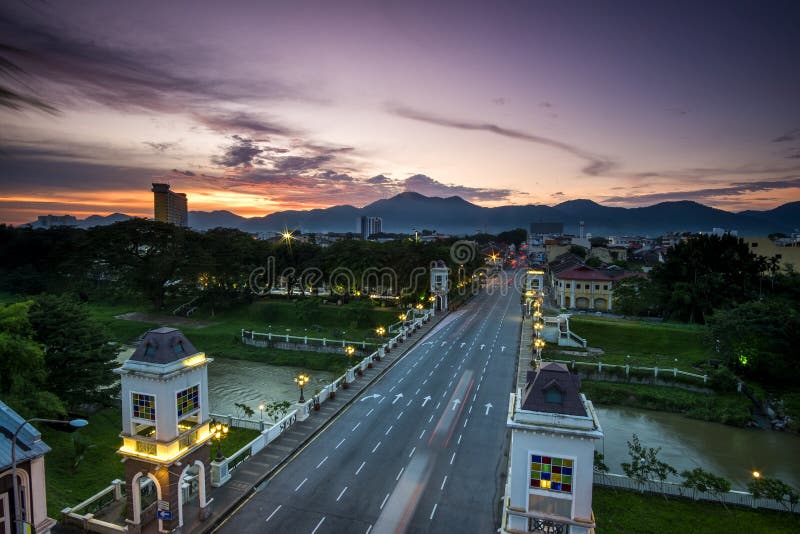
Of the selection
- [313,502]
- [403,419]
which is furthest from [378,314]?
[313,502]

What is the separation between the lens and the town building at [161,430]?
18891 mm

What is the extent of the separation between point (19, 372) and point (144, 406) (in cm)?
1134

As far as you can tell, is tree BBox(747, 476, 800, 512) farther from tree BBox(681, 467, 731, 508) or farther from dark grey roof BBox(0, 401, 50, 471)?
dark grey roof BBox(0, 401, 50, 471)

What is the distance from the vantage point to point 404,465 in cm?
2472

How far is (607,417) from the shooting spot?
35719mm

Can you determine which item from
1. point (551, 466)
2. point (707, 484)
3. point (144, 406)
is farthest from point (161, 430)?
point (707, 484)

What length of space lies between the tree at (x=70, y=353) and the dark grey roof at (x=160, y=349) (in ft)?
56.3

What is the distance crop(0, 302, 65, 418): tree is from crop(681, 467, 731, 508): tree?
1273 inches

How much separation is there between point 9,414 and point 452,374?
100 feet

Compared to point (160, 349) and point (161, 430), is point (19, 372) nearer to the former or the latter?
point (160, 349)

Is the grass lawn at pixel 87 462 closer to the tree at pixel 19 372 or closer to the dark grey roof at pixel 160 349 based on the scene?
the tree at pixel 19 372

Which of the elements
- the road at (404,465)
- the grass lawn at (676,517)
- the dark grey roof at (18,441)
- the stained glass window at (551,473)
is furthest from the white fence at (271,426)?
the grass lawn at (676,517)

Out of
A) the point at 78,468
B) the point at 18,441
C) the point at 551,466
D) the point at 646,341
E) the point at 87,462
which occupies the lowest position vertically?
the point at 87,462

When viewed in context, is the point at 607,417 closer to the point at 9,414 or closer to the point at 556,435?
the point at 556,435
